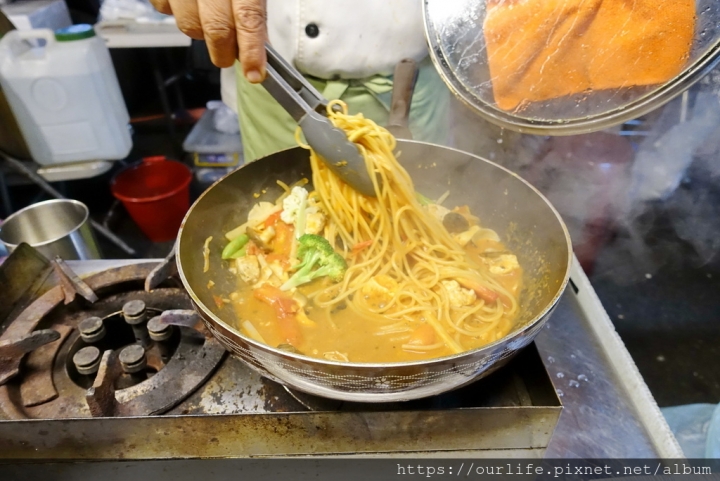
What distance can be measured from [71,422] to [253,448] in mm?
575

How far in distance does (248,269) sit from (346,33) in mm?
1381

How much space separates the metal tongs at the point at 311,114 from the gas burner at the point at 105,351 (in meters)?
0.85

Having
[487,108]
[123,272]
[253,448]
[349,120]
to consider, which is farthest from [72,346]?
[487,108]

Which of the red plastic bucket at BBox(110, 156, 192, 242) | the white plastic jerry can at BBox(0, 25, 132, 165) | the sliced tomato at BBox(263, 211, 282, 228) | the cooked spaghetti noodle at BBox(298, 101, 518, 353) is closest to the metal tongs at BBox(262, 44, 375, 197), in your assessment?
the cooked spaghetti noodle at BBox(298, 101, 518, 353)

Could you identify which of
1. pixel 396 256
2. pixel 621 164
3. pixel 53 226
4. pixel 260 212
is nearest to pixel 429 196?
pixel 396 256

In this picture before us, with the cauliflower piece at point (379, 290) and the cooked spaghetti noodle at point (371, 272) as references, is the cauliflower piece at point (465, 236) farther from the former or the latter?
the cauliflower piece at point (379, 290)

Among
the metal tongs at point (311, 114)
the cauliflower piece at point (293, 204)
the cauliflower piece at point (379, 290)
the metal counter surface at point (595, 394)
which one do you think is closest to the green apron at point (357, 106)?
the cauliflower piece at point (293, 204)

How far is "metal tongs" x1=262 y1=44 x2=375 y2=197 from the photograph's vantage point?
1.78 metres

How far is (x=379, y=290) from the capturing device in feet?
6.59

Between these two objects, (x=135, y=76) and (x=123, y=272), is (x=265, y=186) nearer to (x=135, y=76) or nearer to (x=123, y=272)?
(x=123, y=272)

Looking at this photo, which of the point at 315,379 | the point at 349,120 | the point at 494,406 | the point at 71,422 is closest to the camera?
the point at 315,379

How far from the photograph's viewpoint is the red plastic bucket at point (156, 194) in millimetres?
4469

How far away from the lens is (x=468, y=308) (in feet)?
6.42

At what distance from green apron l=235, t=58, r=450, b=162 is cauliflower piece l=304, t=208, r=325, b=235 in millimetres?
829
